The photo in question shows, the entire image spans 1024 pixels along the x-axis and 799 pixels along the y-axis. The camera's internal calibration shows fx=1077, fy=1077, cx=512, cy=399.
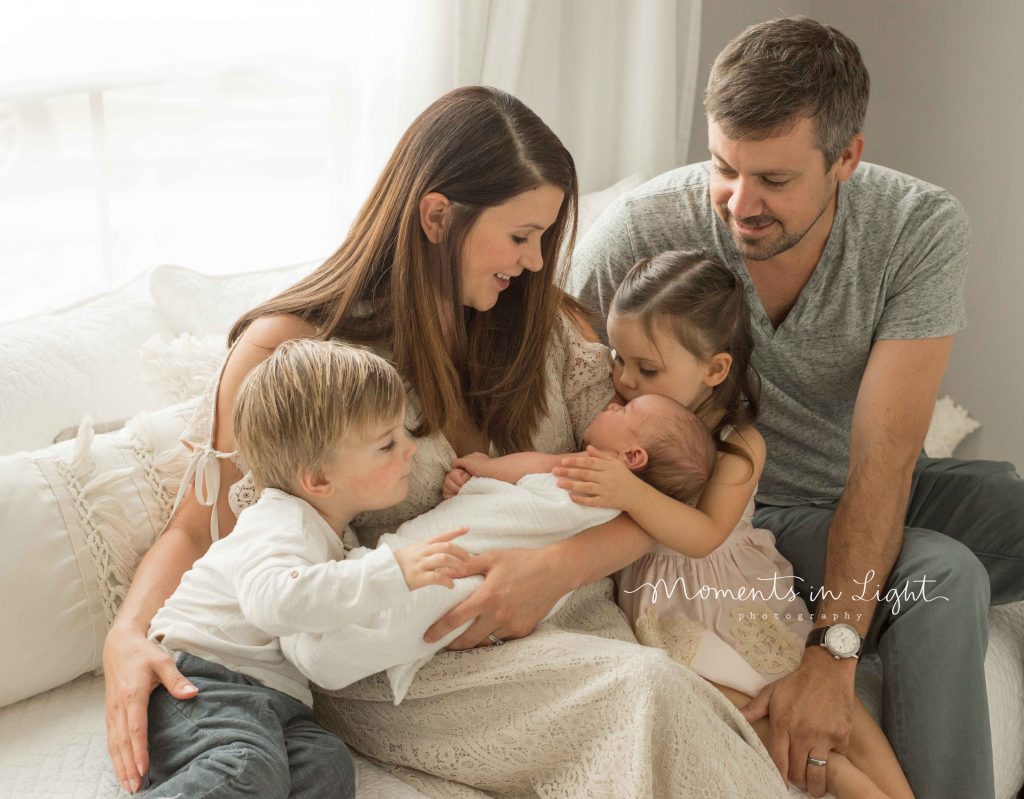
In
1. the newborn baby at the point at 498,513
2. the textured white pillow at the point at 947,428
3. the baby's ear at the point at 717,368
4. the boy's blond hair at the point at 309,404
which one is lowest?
the textured white pillow at the point at 947,428

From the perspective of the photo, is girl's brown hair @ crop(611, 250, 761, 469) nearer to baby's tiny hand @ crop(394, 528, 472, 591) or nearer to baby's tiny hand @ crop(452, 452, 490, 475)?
baby's tiny hand @ crop(452, 452, 490, 475)

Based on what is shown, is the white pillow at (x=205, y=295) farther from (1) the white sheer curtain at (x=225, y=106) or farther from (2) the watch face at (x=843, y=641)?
(2) the watch face at (x=843, y=641)

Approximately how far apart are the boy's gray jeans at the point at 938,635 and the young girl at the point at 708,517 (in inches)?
2.4

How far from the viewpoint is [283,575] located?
1330mm

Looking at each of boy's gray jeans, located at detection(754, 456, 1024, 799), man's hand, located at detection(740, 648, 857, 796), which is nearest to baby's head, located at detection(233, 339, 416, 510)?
man's hand, located at detection(740, 648, 857, 796)

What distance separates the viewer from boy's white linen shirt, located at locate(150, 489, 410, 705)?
132cm

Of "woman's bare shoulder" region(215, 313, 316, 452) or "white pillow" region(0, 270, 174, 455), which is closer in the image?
"woman's bare shoulder" region(215, 313, 316, 452)

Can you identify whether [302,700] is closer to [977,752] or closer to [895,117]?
[977,752]

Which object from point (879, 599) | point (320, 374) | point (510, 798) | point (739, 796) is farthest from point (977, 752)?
point (320, 374)

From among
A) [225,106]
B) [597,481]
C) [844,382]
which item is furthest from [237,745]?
[225,106]

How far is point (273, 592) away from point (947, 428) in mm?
2355

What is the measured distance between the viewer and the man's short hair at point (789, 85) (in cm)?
182

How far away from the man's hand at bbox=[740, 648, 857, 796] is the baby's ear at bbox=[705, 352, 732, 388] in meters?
0.47

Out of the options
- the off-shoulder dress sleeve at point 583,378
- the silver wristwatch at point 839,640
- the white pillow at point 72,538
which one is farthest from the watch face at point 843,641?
the white pillow at point 72,538
